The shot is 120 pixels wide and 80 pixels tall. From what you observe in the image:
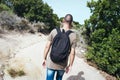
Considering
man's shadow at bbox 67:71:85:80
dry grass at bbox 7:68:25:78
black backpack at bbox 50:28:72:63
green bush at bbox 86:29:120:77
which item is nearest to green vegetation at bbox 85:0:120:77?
green bush at bbox 86:29:120:77

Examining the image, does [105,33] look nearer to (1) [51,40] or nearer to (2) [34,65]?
(2) [34,65]

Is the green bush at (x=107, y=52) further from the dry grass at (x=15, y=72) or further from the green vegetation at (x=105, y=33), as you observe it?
the dry grass at (x=15, y=72)

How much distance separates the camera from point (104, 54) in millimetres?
10844

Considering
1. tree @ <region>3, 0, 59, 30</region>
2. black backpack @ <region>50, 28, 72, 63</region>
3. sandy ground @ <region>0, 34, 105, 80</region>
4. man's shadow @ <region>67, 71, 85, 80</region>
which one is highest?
tree @ <region>3, 0, 59, 30</region>

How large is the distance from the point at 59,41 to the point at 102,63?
5.53 meters

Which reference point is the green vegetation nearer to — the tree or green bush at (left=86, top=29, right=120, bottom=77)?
green bush at (left=86, top=29, right=120, bottom=77)

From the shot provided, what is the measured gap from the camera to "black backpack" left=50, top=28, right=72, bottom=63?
18.0 feet

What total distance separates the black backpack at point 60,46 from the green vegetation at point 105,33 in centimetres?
526

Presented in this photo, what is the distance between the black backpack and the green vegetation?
207 inches

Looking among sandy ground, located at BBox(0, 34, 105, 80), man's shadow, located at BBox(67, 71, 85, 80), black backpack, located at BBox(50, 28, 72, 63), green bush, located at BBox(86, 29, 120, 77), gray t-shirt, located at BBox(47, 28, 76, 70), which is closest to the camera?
black backpack, located at BBox(50, 28, 72, 63)

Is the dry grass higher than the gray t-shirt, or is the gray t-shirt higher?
the gray t-shirt

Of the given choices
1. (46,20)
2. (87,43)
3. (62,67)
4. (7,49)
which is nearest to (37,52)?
(7,49)

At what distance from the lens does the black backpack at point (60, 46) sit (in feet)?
18.0

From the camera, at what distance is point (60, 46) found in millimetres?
5469
